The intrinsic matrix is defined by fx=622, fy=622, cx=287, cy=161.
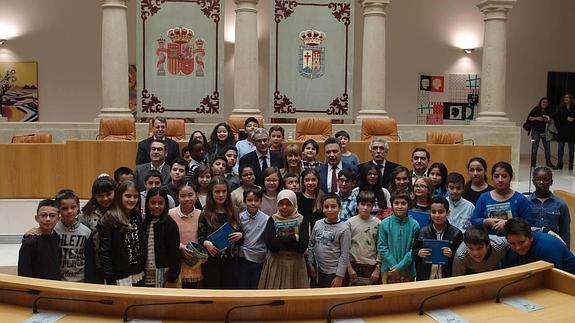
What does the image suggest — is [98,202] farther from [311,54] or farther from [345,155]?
[311,54]

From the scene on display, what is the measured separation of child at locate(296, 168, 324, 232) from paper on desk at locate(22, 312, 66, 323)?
2526mm

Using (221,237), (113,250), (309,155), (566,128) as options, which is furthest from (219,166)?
(566,128)

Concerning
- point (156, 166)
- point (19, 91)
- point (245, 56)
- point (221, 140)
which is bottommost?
point (156, 166)

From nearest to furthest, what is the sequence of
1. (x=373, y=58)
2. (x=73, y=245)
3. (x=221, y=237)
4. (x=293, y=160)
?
1. (x=73, y=245)
2. (x=221, y=237)
3. (x=293, y=160)
4. (x=373, y=58)

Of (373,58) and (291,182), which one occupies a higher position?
(373,58)

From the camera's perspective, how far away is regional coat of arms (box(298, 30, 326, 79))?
13023 mm

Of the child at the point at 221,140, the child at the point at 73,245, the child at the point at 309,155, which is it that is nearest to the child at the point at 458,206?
the child at the point at 309,155

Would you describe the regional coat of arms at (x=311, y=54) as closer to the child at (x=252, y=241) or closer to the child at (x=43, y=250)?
the child at (x=252, y=241)

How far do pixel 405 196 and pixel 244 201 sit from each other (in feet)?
4.34

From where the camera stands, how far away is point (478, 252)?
4.10m

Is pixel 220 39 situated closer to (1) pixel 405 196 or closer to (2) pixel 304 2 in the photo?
(2) pixel 304 2

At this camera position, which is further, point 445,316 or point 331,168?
point 331,168

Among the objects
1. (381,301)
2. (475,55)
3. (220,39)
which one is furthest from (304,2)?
(381,301)

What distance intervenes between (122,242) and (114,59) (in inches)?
343
